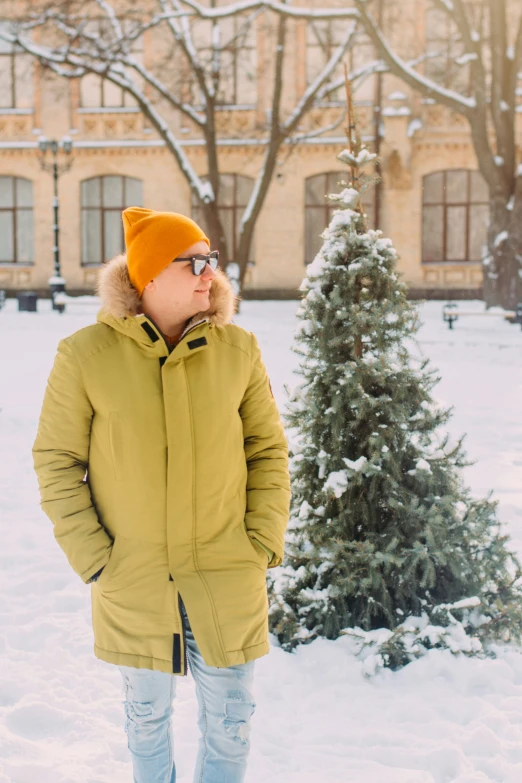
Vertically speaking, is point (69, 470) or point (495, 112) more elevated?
point (495, 112)

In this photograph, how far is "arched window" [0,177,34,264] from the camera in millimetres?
30703

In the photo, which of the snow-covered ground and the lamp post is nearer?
the snow-covered ground

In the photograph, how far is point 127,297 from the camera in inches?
101

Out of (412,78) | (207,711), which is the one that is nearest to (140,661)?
(207,711)

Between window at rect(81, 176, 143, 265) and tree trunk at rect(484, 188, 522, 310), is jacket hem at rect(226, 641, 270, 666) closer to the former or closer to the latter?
tree trunk at rect(484, 188, 522, 310)

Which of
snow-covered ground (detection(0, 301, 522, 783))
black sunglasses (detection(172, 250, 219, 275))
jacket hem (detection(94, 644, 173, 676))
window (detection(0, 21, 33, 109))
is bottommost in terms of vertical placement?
snow-covered ground (detection(0, 301, 522, 783))

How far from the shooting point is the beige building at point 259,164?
28984 mm

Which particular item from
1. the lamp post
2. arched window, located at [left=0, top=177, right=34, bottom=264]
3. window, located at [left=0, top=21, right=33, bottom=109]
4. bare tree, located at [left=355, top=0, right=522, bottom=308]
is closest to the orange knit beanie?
bare tree, located at [left=355, top=0, right=522, bottom=308]

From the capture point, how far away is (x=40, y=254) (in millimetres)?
30531

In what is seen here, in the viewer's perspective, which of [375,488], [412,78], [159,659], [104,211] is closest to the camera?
[159,659]

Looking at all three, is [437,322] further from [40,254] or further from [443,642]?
[443,642]

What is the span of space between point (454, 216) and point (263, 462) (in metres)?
28.3

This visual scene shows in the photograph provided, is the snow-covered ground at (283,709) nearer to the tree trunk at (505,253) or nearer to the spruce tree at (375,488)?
the spruce tree at (375,488)

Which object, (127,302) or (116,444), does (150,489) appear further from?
(127,302)
